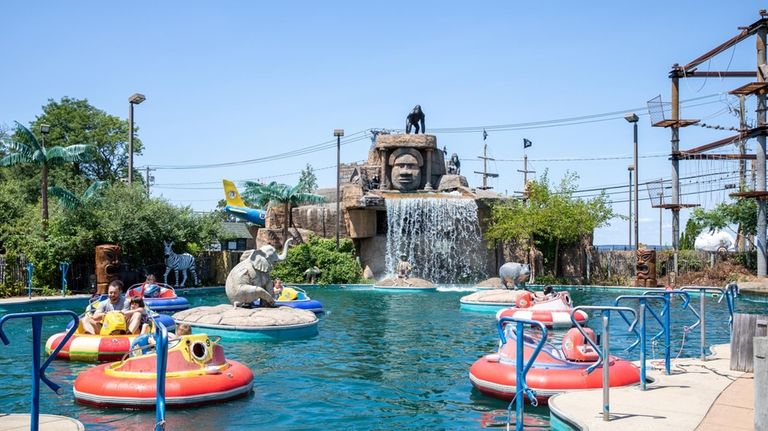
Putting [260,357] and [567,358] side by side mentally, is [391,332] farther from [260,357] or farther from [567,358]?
[567,358]

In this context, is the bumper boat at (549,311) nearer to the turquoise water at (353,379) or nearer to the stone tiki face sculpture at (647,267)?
the turquoise water at (353,379)

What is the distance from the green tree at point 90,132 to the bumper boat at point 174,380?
42614mm

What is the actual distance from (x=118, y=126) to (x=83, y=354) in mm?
41627

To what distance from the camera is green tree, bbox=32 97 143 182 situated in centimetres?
5116

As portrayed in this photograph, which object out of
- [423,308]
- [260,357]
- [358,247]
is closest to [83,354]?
[260,357]

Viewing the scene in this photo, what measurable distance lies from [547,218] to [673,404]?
30990 mm

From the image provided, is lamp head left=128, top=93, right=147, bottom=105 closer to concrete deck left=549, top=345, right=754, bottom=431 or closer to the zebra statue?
the zebra statue

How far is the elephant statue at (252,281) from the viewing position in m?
19.3

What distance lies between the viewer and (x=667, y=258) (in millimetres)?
40500

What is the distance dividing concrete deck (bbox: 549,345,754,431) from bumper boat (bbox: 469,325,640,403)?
1.63ft

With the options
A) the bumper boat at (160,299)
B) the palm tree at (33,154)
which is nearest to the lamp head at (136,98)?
the palm tree at (33,154)

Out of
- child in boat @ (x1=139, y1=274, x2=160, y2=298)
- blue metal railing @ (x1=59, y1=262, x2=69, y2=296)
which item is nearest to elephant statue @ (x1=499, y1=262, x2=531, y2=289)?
child in boat @ (x1=139, y1=274, x2=160, y2=298)

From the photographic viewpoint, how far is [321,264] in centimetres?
4000

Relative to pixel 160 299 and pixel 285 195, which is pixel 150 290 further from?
pixel 285 195
